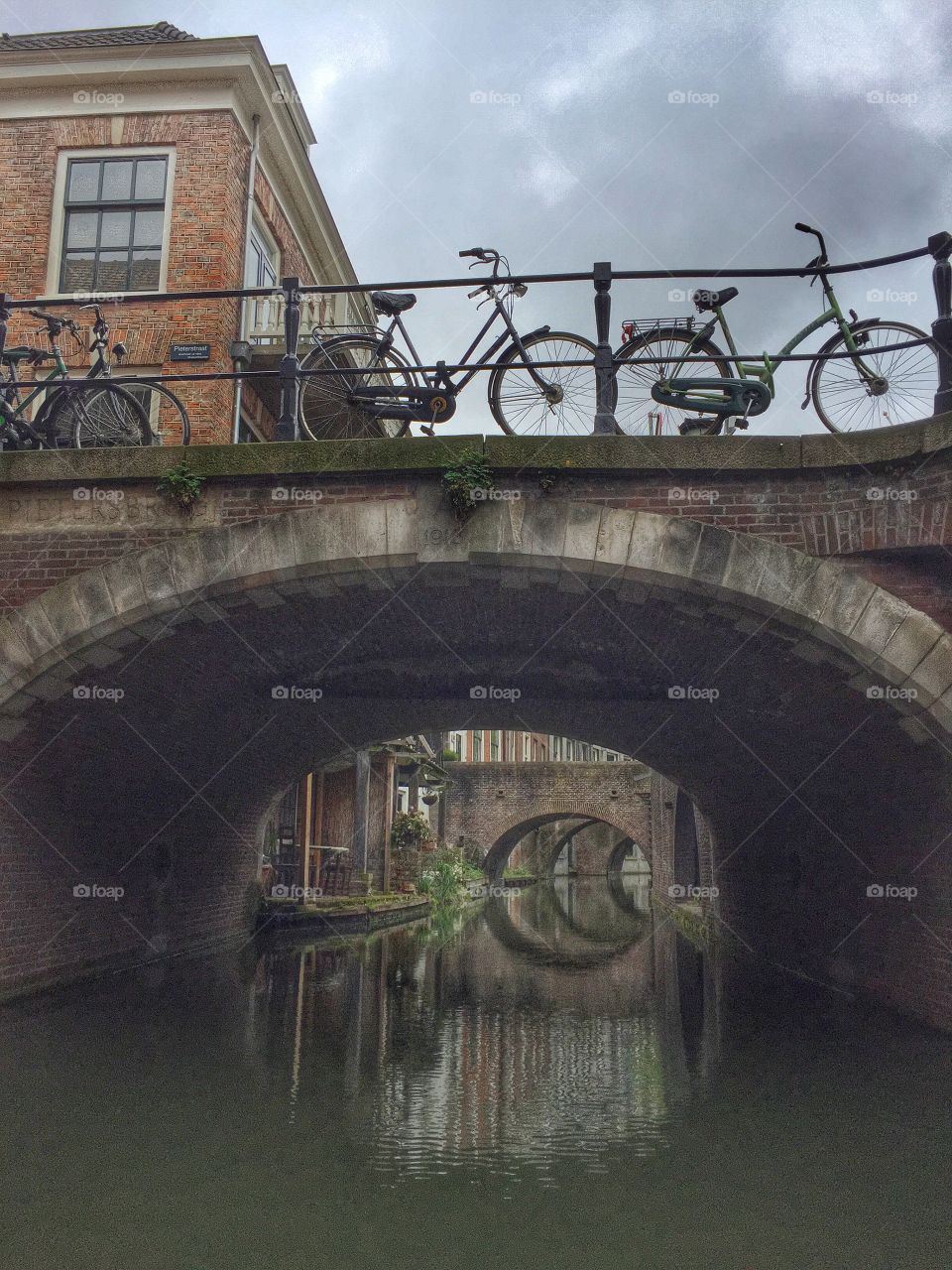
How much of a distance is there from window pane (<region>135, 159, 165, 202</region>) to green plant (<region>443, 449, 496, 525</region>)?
8359 millimetres

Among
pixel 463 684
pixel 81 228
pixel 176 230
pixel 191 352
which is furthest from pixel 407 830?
pixel 81 228

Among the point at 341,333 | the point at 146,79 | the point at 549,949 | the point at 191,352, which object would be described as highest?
the point at 146,79

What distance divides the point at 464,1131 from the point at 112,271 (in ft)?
37.0

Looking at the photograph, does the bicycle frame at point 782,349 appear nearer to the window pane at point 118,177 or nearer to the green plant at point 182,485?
the green plant at point 182,485

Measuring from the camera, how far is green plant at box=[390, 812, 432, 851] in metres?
24.3

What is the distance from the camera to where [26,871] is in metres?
9.54

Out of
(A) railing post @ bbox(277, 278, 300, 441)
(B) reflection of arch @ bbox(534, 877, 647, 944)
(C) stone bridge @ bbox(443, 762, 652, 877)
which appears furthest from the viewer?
(C) stone bridge @ bbox(443, 762, 652, 877)

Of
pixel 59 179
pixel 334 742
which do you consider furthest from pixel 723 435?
pixel 59 179

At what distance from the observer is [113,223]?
543 inches

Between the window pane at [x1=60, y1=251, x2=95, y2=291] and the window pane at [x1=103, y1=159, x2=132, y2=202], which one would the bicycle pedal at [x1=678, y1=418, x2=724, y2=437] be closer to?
the window pane at [x1=60, y1=251, x2=95, y2=291]

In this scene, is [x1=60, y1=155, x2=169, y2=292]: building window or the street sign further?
[x1=60, y1=155, x2=169, y2=292]: building window

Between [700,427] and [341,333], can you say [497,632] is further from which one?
[341,333]

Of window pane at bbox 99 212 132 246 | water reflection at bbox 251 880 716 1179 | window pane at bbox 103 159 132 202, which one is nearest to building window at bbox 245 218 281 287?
window pane at bbox 99 212 132 246

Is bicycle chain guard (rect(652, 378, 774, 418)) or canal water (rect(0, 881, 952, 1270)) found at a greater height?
bicycle chain guard (rect(652, 378, 774, 418))
